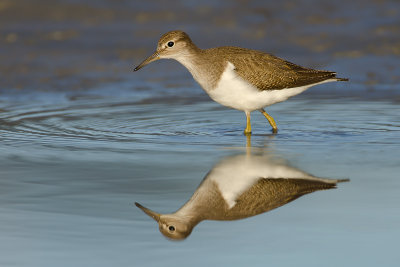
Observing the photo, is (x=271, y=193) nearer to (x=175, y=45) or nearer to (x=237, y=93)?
(x=237, y=93)

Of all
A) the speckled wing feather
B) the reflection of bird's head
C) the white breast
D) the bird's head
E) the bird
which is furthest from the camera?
the bird's head

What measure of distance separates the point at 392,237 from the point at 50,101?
7372 millimetres

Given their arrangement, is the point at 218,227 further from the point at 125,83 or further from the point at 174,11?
the point at 174,11

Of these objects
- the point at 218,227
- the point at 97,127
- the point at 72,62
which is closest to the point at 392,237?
the point at 218,227

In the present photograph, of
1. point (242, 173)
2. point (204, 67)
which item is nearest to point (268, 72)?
point (204, 67)

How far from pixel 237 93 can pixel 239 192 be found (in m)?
2.83

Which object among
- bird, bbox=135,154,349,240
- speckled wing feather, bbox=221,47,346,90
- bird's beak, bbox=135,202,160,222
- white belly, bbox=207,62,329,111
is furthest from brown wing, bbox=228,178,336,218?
speckled wing feather, bbox=221,47,346,90

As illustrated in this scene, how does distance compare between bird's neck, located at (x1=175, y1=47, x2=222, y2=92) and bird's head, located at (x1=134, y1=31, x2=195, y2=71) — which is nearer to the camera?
bird's neck, located at (x1=175, y1=47, x2=222, y2=92)

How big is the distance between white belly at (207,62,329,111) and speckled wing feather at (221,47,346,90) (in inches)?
2.7

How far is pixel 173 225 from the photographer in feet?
17.1

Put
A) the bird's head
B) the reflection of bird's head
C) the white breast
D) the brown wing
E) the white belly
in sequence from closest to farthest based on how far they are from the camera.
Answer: the reflection of bird's head < the brown wing < the white breast < the white belly < the bird's head

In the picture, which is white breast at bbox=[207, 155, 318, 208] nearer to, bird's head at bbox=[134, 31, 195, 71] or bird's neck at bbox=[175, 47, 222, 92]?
bird's neck at bbox=[175, 47, 222, 92]

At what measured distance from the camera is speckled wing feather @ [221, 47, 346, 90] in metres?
8.84

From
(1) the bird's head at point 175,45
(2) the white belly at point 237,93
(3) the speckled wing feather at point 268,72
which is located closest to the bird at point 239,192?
(2) the white belly at point 237,93
